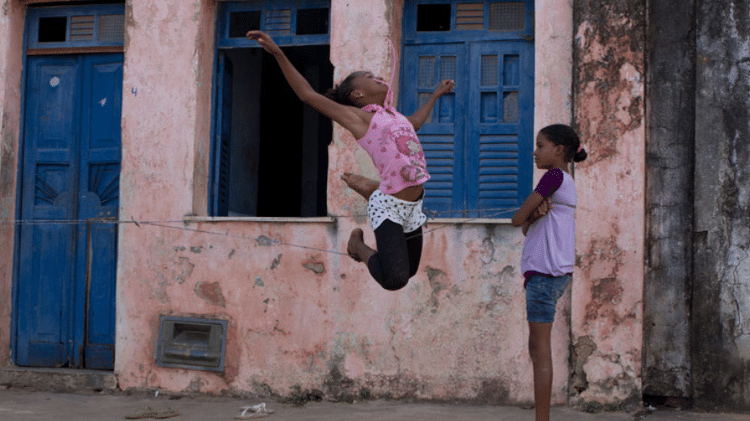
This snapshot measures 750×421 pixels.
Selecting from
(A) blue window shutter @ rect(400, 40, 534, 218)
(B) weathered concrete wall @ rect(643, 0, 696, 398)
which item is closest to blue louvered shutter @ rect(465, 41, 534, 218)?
(A) blue window shutter @ rect(400, 40, 534, 218)

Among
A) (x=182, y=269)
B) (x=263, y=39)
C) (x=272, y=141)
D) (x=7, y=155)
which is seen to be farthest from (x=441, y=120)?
(x=7, y=155)

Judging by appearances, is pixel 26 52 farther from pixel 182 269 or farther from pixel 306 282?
pixel 306 282

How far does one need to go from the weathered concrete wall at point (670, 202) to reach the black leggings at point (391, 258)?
8.63 feet

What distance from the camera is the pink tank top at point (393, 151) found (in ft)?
14.9

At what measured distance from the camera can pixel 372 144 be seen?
456 centimetres

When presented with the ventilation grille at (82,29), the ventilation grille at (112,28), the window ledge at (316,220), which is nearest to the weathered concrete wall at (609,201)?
the window ledge at (316,220)

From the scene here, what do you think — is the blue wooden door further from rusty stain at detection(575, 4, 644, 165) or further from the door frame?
rusty stain at detection(575, 4, 644, 165)

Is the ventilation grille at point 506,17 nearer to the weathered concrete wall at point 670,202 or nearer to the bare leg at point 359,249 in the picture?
the weathered concrete wall at point 670,202

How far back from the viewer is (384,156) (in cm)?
456

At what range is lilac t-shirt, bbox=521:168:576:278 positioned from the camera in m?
4.63

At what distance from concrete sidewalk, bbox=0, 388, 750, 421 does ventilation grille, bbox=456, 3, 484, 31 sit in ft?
9.65

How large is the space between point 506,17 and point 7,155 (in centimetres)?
437

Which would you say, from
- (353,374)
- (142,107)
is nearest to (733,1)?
(353,374)

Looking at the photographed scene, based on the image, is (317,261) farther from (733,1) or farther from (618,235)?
(733,1)
